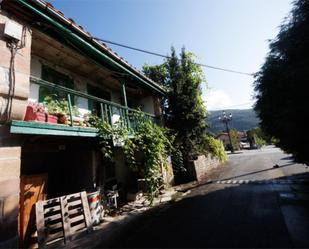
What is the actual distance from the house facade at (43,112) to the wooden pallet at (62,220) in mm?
559

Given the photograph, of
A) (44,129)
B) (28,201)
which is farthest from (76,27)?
(28,201)

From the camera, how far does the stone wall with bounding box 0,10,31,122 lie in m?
3.95

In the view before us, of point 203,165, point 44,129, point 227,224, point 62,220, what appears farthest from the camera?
point 203,165

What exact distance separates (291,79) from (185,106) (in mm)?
7707

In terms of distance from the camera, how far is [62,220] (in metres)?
5.38

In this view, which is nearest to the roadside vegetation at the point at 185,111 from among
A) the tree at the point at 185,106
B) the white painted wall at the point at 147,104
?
the tree at the point at 185,106

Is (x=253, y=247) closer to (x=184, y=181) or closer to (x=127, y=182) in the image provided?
(x=127, y=182)

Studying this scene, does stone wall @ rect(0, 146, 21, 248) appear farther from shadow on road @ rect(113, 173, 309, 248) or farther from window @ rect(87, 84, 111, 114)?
window @ rect(87, 84, 111, 114)

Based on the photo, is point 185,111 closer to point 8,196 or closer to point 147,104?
point 147,104

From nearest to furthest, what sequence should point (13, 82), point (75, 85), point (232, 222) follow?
point (13, 82) < point (232, 222) < point (75, 85)

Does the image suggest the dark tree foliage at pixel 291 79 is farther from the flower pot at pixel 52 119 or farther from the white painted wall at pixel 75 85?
the white painted wall at pixel 75 85

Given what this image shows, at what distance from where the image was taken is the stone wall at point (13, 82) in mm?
3951

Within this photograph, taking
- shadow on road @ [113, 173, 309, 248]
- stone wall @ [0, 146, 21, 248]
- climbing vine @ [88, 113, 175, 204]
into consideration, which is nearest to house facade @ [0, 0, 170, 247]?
stone wall @ [0, 146, 21, 248]

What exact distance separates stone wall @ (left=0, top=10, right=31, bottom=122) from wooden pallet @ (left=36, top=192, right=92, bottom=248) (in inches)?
98.1
